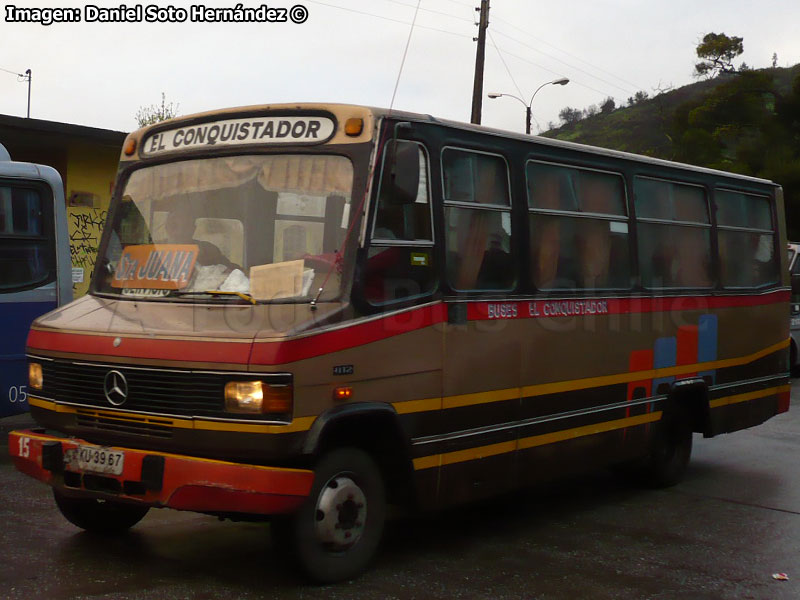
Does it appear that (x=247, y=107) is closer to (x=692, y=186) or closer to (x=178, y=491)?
(x=178, y=491)

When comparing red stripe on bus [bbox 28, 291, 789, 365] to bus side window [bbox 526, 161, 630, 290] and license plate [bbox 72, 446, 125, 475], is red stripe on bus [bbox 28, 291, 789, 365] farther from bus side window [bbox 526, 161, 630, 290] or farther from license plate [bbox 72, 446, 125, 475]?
license plate [bbox 72, 446, 125, 475]

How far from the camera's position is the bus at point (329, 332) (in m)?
5.44

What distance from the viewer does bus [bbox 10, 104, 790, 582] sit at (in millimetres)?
5441

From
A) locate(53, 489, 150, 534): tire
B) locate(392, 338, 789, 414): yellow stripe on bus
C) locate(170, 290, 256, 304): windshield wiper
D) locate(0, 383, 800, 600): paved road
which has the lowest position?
locate(0, 383, 800, 600): paved road

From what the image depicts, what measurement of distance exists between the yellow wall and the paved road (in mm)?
11881

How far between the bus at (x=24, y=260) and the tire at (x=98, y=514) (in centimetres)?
310

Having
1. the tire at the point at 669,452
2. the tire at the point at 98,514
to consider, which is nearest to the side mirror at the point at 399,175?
the tire at the point at 98,514

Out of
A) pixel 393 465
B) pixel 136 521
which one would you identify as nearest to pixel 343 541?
pixel 393 465

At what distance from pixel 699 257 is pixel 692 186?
618mm

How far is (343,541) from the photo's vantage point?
19.1 feet

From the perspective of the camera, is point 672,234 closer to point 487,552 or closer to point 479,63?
point 487,552

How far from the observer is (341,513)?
228 inches

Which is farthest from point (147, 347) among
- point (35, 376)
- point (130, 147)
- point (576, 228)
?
point (576, 228)

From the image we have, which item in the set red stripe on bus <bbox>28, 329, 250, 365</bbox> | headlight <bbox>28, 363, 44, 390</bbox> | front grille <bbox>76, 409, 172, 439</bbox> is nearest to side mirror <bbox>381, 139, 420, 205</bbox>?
red stripe on bus <bbox>28, 329, 250, 365</bbox>
